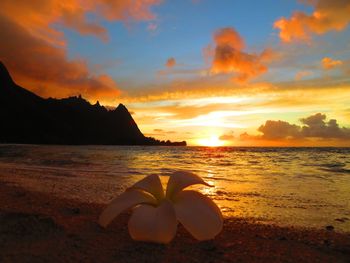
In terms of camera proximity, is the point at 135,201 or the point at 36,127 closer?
the point at 135,201

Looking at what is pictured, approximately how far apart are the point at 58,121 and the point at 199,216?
13039 centimetres

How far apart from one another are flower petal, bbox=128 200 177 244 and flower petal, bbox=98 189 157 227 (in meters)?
0.10

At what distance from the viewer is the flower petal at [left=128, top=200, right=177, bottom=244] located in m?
2.09

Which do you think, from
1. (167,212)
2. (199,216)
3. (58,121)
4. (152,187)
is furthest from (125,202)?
(58,121)

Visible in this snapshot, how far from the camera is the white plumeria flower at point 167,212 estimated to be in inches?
82.8

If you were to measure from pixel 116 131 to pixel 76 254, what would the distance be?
150 meters

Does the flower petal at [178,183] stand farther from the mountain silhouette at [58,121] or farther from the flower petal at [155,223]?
the mountain silhouette at [58,121]

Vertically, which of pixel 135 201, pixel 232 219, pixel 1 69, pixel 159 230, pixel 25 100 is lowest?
pixel 232 219

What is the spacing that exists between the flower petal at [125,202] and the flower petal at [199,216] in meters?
0.21

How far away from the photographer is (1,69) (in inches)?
4392

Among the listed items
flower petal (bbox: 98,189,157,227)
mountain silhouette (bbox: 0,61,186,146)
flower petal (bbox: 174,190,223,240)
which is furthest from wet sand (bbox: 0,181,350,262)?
mountain silhouette (bbox: 0,61,186,146)

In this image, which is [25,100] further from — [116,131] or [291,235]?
[291,235]

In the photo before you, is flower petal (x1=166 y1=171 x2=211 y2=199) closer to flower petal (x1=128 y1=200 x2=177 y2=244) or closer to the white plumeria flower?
the white plumeria flower

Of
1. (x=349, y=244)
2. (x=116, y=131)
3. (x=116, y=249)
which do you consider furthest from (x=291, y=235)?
(x=116, y=131)
